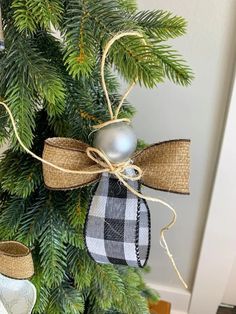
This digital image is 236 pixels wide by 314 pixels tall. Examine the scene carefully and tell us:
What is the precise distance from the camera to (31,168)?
457 millimetres

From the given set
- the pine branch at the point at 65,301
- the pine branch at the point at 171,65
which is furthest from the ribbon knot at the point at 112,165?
the pine branch at the point at 65,301

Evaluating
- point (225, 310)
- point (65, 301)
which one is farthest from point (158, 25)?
point (225, 310)

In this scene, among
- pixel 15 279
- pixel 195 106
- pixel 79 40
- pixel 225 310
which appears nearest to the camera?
pixel 79 40

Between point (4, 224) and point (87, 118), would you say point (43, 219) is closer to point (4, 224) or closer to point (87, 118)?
point (4, 224)

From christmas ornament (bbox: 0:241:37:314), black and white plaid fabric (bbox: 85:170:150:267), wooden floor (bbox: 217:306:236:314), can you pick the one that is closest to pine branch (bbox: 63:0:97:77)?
black and white plaid fabric (bbox: 85:170:150:267)

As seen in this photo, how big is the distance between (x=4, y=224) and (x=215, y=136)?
52cm

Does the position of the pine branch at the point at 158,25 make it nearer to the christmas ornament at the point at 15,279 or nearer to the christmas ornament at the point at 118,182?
the christmas ornament at the point at 118,182

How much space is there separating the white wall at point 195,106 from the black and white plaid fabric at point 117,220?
1.39 ft

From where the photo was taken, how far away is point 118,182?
15.4 inches

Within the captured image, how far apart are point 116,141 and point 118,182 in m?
0.07

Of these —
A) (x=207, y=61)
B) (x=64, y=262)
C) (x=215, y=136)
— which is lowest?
(x=64, y=262)

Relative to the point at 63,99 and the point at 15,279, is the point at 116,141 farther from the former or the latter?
the point at 15,279

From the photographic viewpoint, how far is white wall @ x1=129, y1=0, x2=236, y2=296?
68 centimetres

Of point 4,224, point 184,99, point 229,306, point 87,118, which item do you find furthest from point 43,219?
point 229,306
